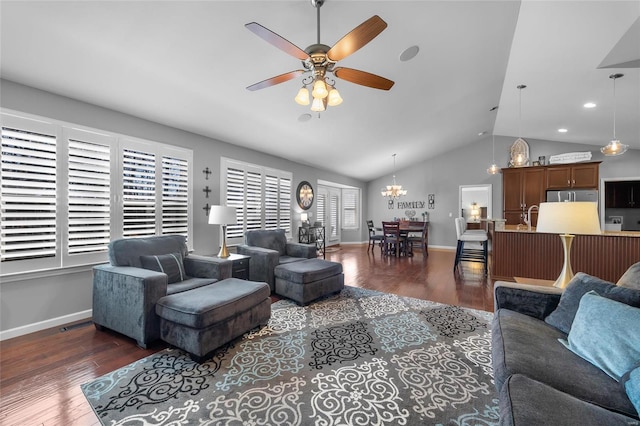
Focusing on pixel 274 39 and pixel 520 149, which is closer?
pixel 274 39

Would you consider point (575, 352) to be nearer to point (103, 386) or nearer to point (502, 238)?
point (103, 386)

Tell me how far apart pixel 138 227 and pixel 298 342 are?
2.50 metres

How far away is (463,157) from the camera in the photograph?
27.3 ft

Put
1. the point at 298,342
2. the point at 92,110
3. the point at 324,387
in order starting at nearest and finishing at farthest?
the point at 324,387 < the point at 298,342 < the point at 92,110

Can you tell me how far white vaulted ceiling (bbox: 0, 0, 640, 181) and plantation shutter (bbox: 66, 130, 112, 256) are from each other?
499 mm

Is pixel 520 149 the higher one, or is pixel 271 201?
pixel 520 149

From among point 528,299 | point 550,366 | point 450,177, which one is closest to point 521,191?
point 450,177

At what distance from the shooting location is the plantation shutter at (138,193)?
10.6 ft

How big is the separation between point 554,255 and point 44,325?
252 inches

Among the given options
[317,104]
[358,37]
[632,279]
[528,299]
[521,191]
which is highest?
[358,37]

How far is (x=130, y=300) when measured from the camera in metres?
2.34

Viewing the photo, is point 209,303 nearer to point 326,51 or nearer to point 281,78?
point 281,78

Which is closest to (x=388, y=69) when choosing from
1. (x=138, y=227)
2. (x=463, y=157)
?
(x=138, y=227)

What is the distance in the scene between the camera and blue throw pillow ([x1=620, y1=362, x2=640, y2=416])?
1.03 m
